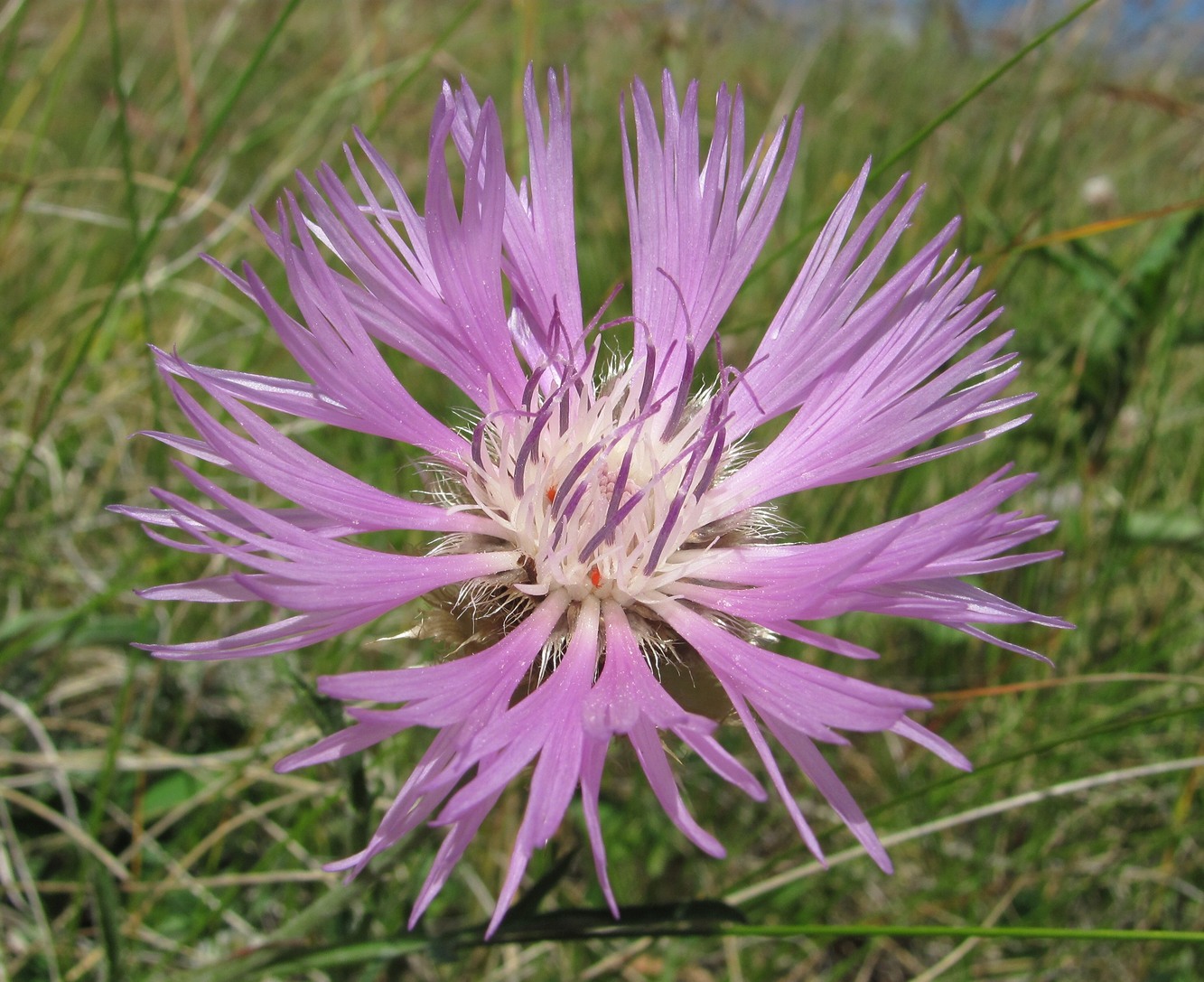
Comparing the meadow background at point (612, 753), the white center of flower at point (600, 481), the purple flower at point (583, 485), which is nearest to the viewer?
the purple flower at point (583, 485)

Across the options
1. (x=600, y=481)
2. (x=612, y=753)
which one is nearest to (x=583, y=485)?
(x=600, y=481)

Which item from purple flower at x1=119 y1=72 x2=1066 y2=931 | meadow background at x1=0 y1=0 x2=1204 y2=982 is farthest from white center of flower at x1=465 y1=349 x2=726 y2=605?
meadow background at x1=0 y1=0 x2=1204 y2=982

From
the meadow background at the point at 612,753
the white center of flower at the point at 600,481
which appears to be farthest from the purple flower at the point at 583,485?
the meadow background at the point at 612,753

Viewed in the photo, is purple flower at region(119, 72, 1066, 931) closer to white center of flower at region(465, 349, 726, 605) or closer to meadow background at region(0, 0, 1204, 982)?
white center of flower at region(465, 349, 726, 605)

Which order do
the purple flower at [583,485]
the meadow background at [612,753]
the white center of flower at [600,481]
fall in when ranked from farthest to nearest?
1. the meadow background at [612,753]
2. the white center of flower at [600,481]
3. the purple flower at [583,485]

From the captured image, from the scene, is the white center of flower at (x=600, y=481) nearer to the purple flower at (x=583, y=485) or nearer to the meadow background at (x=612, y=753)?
the purple flower at (x=583, y=485)

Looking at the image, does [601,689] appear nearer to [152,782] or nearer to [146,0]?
[152,782]
